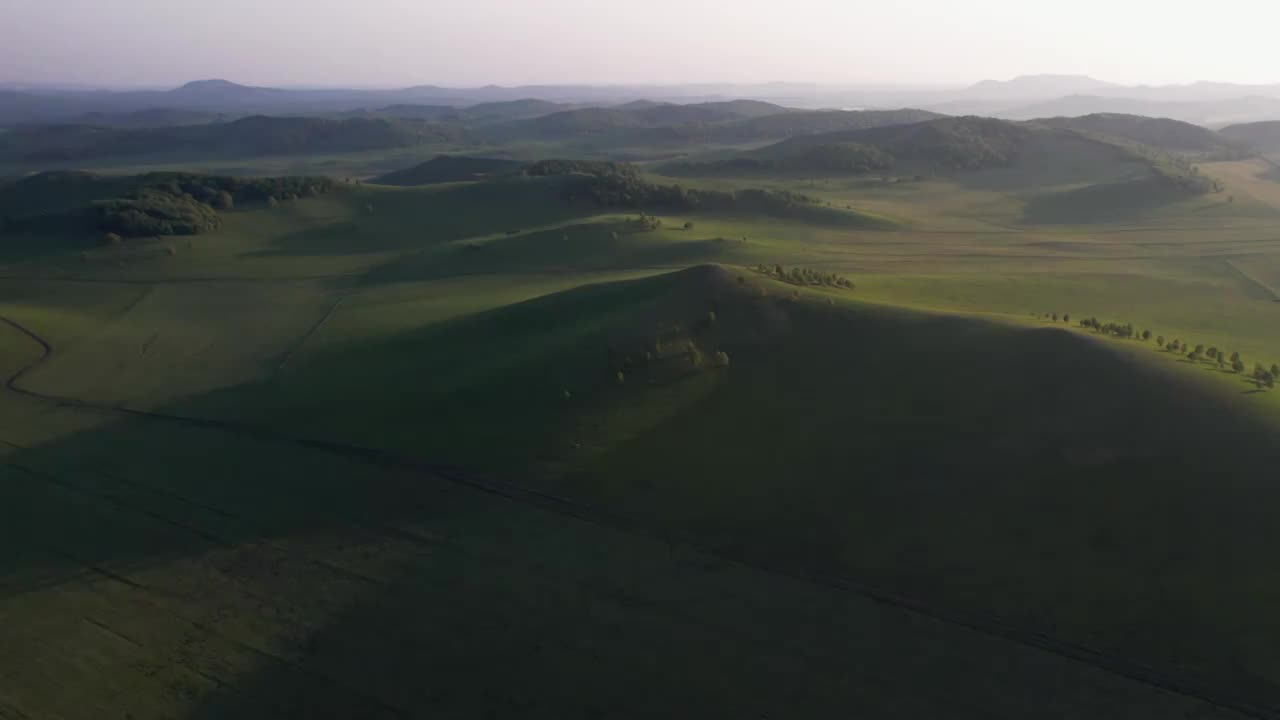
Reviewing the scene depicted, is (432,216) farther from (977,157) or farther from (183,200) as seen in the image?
(977,157)

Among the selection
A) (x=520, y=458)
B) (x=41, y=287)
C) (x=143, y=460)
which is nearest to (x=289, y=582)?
(x=520, y=458)

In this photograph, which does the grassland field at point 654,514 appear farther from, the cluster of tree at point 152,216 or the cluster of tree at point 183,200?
the cluster of tree at point 183,200

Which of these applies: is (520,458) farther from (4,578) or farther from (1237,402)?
(1237,402)

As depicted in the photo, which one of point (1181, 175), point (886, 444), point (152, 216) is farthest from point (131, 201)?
point (1181, 175)

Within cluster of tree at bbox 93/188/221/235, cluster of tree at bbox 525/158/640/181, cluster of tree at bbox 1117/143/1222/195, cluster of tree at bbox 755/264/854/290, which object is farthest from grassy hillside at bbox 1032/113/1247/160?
cluster of tree at bbox 93/188/221/235

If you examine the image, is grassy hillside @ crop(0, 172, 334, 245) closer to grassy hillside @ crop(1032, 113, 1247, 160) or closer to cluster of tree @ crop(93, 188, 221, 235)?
cluster of tree @ crop(93, 188, 221, 235)

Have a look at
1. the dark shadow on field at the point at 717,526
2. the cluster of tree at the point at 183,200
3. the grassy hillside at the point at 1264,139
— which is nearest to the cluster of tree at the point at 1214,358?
the dark shadow on field at the point at 717,526

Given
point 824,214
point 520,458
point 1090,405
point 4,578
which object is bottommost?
point 4,578
